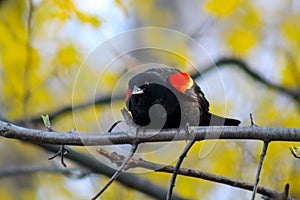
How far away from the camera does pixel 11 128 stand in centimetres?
244

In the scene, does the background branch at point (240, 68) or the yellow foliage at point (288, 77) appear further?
the yellow foliage at point (288, 77)

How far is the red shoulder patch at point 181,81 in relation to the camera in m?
2.95

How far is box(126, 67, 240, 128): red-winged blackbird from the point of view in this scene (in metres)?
2.89

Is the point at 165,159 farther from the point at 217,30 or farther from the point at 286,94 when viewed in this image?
the point at 217,30

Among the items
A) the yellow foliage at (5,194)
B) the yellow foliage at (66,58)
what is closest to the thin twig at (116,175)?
the yellow foliage at (66,58)

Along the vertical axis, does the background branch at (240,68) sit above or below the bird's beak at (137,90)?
above

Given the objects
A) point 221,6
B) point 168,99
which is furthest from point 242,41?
point 168,99

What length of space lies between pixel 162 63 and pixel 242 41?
170 centimetres

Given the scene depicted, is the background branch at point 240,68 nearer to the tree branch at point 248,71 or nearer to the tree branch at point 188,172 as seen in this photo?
the tree branch at point 248,71

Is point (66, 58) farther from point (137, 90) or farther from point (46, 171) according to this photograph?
point (137, 90)

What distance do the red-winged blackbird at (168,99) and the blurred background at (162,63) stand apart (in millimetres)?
210

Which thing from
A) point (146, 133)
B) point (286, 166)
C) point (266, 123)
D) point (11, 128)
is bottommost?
point (11, 128)

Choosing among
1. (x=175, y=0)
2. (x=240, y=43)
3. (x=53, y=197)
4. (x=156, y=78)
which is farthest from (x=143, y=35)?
(x=156, y=78)

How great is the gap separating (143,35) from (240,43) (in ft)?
5.57
